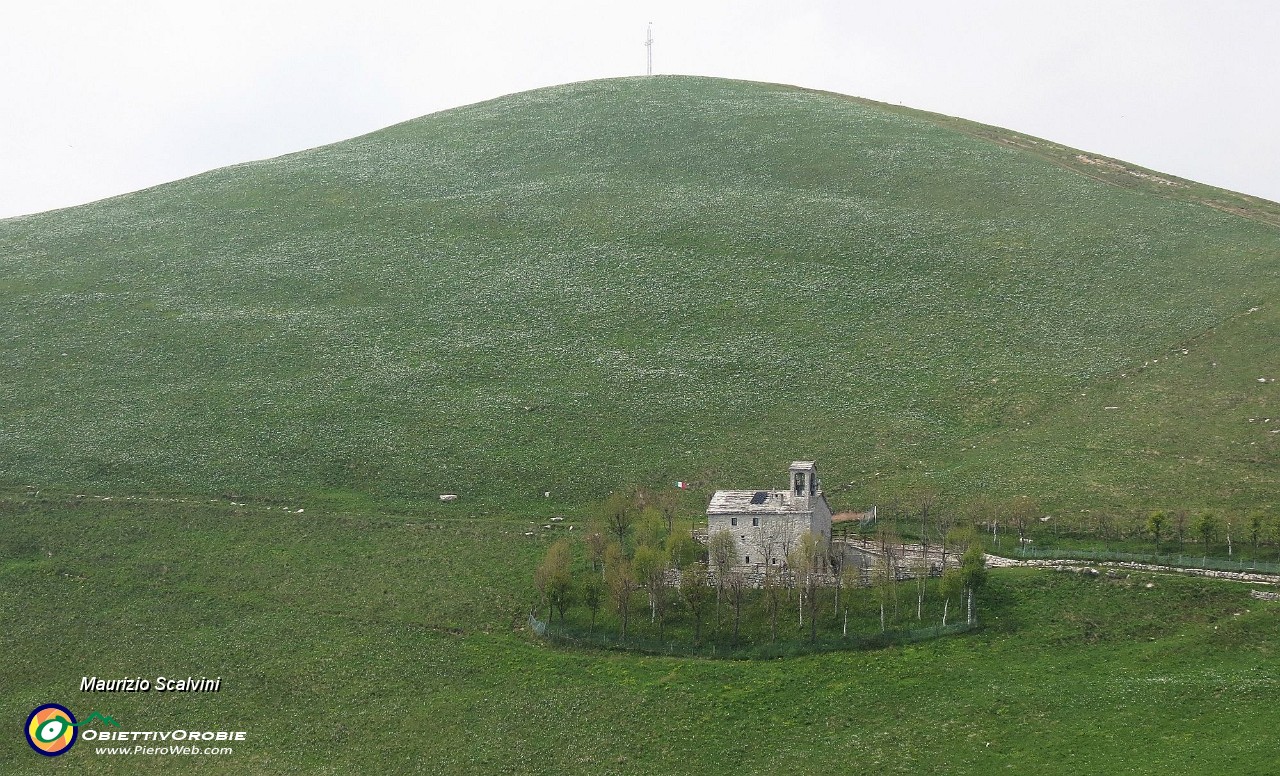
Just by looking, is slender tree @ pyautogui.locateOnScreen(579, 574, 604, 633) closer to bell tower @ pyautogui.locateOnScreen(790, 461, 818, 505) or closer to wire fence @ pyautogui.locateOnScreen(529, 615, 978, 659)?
wire fence @ pyautogui.locateOnScreen(529, 615, 978, 659)

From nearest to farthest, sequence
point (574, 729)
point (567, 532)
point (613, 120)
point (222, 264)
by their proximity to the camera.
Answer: point (574, 729)
point (567, 532)
point (222, 264)
point (613, 120)

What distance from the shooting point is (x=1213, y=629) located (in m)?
49.4

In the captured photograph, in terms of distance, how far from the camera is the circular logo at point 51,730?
4978cm

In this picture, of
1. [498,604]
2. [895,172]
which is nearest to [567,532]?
[498,604]

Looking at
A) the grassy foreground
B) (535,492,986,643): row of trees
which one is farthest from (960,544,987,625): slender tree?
the grassy foreground

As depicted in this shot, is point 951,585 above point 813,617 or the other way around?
above

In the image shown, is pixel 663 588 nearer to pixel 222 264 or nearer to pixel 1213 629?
pixel 1213 629

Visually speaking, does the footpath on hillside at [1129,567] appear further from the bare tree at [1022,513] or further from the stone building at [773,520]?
the stone building at [773,520]

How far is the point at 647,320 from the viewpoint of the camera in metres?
93.6

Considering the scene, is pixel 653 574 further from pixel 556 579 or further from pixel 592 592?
pixel 556 579

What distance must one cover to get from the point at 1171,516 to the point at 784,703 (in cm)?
2571

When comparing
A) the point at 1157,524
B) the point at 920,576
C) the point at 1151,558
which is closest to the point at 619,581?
the point at 920,576

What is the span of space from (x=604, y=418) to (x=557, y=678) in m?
30.2

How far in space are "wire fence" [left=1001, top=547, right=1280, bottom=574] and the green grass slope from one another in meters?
6.76
